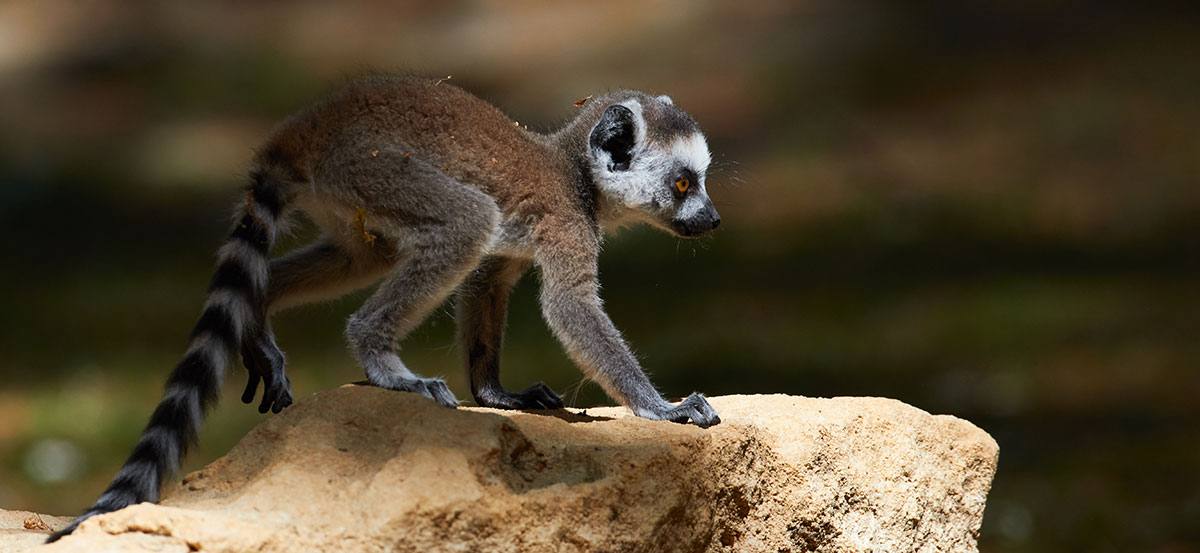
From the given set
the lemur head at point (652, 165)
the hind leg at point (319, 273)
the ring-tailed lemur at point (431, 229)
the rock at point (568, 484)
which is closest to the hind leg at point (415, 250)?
the ring-tailed lemur at point (431, 229)

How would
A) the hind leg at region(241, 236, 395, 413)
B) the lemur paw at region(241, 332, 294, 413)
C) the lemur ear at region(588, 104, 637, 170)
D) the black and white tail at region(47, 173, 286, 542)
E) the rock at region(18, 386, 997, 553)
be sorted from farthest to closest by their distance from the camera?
the lemur ear at region(588, 104, 637, 170), the hind leg at region(241, 236, 395, 413), the lemur paw at region(241, 332, 294, 413), the black and white tail at region(47, 173, 286, 542), the rock at region(18, 386, 997, 553)

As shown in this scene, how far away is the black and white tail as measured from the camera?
138 inches

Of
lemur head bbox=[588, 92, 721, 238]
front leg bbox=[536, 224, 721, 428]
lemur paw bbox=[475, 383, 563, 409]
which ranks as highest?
lemur head bbox=[588, 92, 721, 238]

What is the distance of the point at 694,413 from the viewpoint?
4.11 meters

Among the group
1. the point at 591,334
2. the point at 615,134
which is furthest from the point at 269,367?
the point at 615,134

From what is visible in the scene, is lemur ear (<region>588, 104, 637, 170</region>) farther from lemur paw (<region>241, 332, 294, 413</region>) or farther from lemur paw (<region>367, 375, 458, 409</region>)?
lemur paw (<region>241, 332, 294, 413</region>)

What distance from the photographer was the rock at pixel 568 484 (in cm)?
312

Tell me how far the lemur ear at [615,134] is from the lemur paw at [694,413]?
1.33 metres

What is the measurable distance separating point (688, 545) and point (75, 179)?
29.9ft

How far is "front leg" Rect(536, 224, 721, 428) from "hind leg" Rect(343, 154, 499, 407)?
371mm

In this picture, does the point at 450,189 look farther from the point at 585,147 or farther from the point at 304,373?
the point at 304,373

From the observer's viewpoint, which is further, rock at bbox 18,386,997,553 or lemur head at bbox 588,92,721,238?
lemur head at bbox 588,92,721,238

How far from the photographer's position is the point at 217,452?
7.82 m

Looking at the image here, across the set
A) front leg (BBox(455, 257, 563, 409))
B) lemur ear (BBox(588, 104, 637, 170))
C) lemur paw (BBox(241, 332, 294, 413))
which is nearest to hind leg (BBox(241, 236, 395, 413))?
lemur paw (BBox(241, 332, 294, 413))
